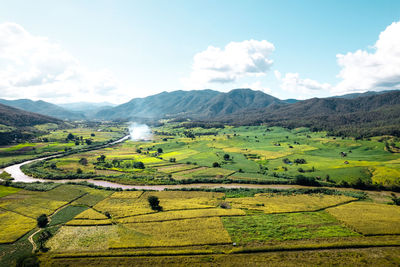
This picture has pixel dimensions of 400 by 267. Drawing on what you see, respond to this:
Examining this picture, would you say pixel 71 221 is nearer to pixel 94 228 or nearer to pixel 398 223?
pixel 94 228

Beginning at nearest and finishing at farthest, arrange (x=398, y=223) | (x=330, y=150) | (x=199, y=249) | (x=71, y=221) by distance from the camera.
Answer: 1. (x=199, y=249)
2. (x=398, y=223)
3. (x=71, y=221)
4. (x=330, y=150)

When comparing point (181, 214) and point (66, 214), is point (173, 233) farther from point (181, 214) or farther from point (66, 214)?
point (66, 214)

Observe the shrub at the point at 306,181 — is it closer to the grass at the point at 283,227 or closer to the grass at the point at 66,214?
the grass at the point at 283,227

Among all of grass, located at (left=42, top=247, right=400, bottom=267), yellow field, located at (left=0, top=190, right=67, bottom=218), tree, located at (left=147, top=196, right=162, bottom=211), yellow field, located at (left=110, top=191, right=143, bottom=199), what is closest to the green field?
yellow field, located at (left=110, top=191, right=143, bottom=199)

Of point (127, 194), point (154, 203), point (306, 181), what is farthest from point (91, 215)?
point (306, 181)

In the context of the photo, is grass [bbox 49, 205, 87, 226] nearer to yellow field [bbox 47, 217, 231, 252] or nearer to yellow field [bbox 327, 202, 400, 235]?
yellow field [bbox 47, 217, 231, 252]

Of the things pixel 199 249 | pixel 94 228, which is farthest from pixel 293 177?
pixel 94 228
